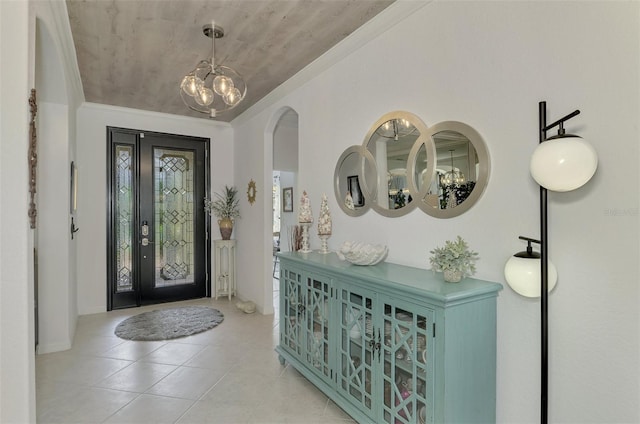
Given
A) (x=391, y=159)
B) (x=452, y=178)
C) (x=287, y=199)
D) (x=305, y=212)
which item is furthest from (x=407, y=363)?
(x=287, y=199)

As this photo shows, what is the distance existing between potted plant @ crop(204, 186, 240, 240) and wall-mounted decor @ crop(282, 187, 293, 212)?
7.72 ft

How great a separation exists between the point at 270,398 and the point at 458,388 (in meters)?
1.47

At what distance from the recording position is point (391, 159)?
2.60 meters

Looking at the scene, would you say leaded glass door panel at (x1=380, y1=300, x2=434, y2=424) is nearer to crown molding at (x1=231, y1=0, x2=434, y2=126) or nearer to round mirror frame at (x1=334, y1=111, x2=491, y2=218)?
round mirror frame at (x1=334, y1=111, x2=491, y2=218)

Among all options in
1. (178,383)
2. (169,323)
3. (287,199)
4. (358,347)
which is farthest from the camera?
(287,199)

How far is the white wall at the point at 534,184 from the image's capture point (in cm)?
145

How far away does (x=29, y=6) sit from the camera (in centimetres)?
172

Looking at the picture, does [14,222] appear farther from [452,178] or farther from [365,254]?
[452,178]

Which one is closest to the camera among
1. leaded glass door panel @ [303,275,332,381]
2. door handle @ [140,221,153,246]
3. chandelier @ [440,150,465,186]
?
chandelier @ [440,150,465,186]

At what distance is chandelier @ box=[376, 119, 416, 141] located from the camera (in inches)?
96.0

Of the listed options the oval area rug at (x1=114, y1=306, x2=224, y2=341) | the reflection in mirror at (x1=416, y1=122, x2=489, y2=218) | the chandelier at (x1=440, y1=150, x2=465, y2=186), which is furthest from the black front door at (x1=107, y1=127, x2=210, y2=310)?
the chandelier at (x1=440, y1=150, x2=465, y2=186)

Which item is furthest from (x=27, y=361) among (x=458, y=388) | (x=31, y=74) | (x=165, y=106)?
(x=165, y=106)

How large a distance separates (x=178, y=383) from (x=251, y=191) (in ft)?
9.10

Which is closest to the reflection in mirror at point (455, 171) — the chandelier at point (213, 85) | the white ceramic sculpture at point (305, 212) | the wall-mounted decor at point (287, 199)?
the white ceramic sculpture at point (305, 212)
